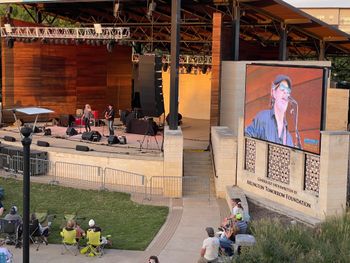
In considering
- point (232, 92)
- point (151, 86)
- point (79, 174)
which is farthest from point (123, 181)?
point (232, 92)

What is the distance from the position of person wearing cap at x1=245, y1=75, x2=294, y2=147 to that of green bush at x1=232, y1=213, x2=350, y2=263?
6015mm

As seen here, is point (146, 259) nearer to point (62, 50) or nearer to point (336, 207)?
point (336, 207)

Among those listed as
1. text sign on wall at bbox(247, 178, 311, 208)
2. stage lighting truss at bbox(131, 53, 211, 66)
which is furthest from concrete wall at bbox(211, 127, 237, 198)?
stage lighting truss at bbox(131, 53, 211, 66)

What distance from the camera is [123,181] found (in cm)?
1980

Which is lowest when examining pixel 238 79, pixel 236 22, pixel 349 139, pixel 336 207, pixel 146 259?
pixel 146 259

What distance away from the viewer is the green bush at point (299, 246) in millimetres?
7844

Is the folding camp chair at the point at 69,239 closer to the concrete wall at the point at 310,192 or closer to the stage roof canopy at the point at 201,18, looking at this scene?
the concrete wall at the point at 310,192

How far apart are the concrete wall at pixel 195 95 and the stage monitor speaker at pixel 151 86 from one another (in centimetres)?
1715

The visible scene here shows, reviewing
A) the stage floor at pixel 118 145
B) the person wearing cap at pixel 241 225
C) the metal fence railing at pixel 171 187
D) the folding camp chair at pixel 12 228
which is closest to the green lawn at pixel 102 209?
the folding camp chair at pixel 12 228

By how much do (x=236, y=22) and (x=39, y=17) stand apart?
45.4 feet

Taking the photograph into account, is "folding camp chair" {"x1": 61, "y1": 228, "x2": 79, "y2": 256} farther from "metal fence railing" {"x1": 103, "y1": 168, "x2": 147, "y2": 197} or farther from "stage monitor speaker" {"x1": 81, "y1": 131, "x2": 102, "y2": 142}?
"stage monitor speaker" {"x1": 81, "y1": 131, "x2": 102, "y2": 142}

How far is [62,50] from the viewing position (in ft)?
102

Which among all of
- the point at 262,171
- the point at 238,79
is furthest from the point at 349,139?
the point at 238,79

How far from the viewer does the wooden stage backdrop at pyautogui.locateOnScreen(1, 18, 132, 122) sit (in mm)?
29562
